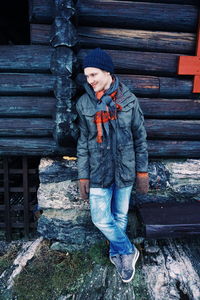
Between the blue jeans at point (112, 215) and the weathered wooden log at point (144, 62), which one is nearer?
the blue jeans at point (112, 215)

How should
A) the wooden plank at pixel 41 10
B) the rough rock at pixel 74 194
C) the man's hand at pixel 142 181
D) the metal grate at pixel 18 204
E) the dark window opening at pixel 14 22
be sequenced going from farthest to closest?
1. the dark window opening at pixel 14 22
2. the metal grate at pixel 18 204
3. the rough rock at pixel 74 194
4. the wooden plank at pixel 41 10
5. the man's hand at pixel 142 181

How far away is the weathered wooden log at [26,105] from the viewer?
2.57 m

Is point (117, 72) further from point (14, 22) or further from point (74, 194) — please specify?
point (14, 22)

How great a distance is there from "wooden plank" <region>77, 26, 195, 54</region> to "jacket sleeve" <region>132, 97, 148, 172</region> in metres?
0.84

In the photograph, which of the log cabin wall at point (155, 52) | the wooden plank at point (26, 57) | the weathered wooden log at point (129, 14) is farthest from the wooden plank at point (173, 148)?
the wooden plank at point (26, 57)

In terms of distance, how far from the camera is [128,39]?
2514mm

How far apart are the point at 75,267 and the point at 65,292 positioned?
29cm

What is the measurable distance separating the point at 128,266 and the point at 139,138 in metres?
1.26

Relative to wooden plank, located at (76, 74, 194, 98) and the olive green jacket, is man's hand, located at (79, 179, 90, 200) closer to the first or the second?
the olive green jacket

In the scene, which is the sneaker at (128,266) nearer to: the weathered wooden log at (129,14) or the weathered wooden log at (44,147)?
the weathered wooden log at (44,147)

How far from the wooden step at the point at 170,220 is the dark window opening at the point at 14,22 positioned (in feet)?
12.2

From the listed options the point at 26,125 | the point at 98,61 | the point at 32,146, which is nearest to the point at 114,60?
the point at 98,61

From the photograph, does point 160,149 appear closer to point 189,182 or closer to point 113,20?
point 189,182

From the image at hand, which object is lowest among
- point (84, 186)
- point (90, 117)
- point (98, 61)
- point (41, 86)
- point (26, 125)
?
point (84, 186)
